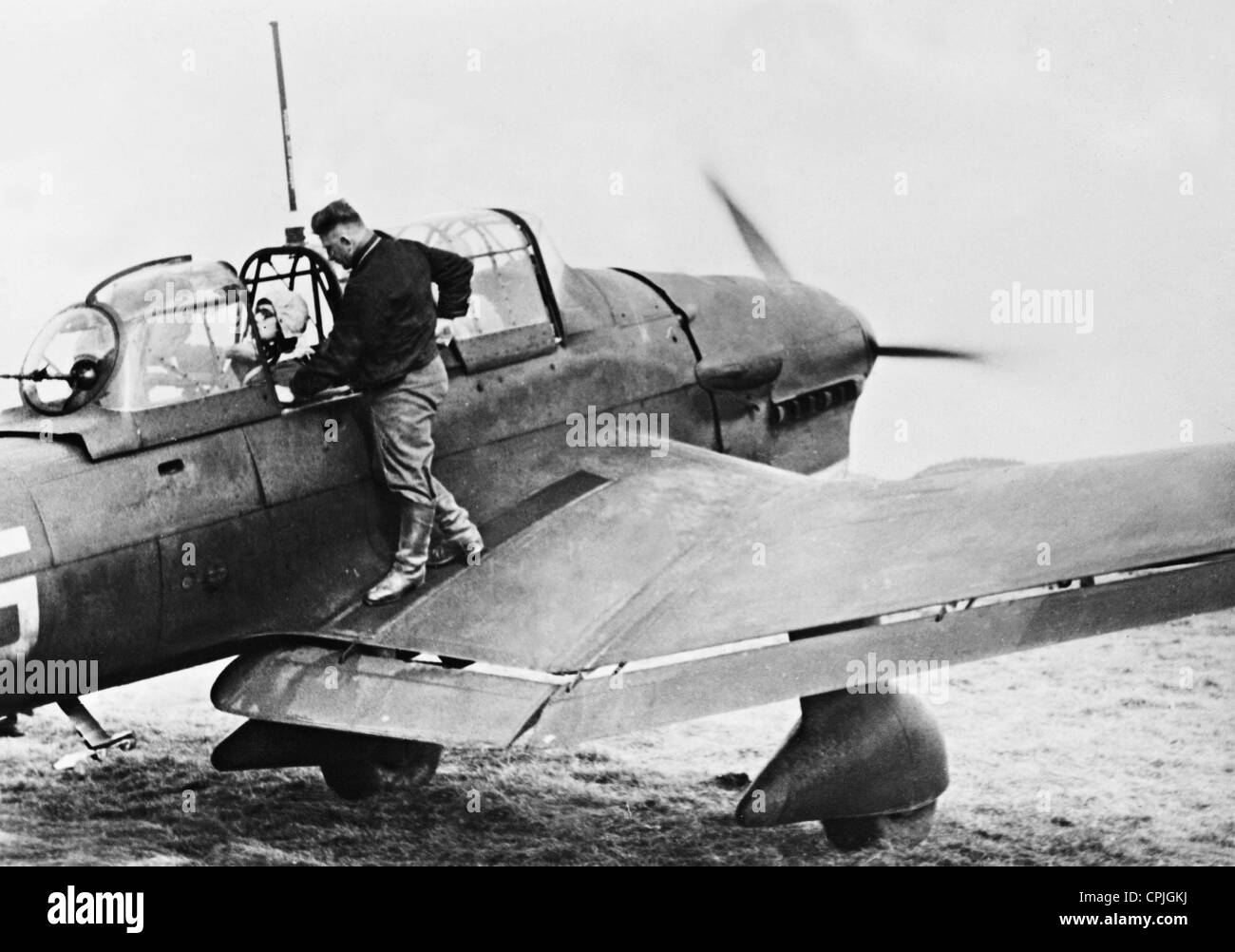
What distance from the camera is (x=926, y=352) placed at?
7.66 metres

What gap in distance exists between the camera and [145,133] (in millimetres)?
7801

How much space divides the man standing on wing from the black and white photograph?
0.06 feet

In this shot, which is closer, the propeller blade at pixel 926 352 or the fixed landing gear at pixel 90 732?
the fixed landing gear at pixel 90 732

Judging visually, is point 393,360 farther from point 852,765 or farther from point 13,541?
point 852,765

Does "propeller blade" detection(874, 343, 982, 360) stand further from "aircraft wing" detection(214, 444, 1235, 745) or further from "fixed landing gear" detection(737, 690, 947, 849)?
"fixed landing gear" detection(737, 690, 947, 849)

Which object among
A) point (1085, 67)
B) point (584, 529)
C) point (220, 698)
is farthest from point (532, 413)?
point (1085, 67)

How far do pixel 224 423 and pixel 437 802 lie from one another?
2.06 m

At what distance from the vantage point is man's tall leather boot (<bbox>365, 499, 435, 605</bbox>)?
5559 millimetres

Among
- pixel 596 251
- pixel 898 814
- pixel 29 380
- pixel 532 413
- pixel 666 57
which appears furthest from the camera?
pixel 596 251

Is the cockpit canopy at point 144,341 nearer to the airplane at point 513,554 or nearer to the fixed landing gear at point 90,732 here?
the airplane at point 513,554

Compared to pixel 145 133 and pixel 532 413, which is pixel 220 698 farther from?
pixel 145 133

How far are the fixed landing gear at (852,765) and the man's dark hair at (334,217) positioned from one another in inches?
99.7

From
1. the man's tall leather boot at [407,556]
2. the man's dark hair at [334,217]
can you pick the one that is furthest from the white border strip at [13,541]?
the man's dark hair at [334,217]

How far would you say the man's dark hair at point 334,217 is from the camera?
536 centimetres
